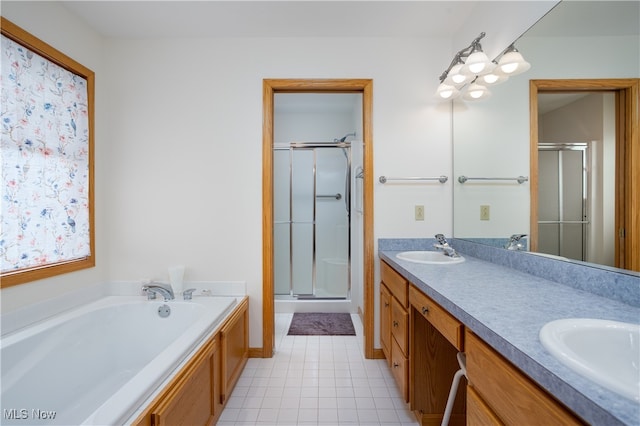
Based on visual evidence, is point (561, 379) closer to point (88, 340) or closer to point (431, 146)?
point (431, 146)

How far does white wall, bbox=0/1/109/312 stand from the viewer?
1441 millimetres

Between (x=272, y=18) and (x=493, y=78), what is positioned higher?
(x=272, y=18)

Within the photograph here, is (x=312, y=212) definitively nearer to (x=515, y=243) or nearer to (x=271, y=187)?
(x=271, y=187)

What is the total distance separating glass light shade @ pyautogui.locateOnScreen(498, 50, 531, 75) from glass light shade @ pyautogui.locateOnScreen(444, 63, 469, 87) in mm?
230

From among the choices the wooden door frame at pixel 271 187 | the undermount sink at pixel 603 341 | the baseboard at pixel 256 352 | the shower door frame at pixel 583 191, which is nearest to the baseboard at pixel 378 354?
the wooden door frame at pixel 271 187

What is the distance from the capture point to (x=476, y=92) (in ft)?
5.86

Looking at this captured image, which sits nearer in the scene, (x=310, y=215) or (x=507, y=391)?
(x=507, y=391)

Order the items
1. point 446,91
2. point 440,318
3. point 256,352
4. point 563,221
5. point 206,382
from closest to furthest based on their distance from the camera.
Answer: point 440,318 → point 563,221 → point 206,382 → point 446,91 → point 256,352

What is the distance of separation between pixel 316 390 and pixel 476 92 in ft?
7.41

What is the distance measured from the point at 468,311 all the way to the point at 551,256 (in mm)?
698

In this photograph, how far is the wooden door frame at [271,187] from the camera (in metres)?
2.04

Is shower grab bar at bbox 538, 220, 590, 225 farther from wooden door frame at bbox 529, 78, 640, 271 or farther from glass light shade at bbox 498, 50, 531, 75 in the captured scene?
glass light shade at bbox 498, 50, 531, 75

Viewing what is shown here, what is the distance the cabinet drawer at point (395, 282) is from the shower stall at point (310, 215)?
4.43 feet

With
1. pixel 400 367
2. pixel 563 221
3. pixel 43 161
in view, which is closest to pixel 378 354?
pixel 400 367
